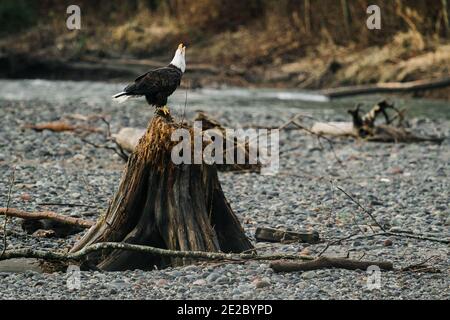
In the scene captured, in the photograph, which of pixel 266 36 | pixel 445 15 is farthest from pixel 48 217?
pixel 266 36

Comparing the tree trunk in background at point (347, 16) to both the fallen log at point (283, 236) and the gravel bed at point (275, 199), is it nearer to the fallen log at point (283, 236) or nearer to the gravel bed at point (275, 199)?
the gravel bed at point (275, 199)

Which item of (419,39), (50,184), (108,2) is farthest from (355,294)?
(108,2)

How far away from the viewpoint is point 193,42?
29172 millimetres

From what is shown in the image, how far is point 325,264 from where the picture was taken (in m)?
6.88

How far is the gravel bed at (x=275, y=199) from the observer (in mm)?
6520

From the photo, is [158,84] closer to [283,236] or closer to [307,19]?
[283,236]

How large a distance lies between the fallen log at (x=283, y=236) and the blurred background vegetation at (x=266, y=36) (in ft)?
47.4

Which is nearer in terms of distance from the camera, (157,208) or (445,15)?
(157,208)

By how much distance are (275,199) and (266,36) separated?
1824 cm

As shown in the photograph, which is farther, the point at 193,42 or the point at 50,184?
the point at 193,42

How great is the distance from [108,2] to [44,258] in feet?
95.3

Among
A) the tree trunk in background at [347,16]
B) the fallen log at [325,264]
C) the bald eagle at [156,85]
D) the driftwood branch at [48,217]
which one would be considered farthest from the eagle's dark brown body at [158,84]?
the tree trunk in background at [347,16]

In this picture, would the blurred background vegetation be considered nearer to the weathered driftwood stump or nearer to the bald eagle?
the bald eagle
